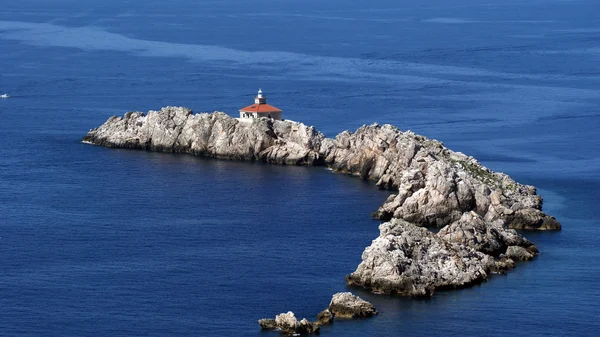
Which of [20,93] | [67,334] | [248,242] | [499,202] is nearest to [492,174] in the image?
[499,202]

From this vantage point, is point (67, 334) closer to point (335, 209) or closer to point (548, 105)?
point (335, 209)

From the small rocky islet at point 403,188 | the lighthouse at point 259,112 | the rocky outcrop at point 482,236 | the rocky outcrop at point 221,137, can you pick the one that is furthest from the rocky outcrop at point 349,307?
the lighthouse at point 259,112

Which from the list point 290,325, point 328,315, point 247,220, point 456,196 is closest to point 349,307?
point 328,315

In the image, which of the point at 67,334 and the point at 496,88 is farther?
the point at 496,88

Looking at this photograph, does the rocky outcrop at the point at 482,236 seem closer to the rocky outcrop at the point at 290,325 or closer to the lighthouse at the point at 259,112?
the rocky outcrop at the point at 290,325

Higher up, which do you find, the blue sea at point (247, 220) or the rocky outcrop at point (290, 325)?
the blue sea at point (247, 220)

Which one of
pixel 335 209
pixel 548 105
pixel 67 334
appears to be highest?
pixel 548 105

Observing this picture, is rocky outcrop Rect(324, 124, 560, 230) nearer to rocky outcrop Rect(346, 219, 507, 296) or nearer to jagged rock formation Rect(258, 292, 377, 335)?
rocky outcrop Rect(346, 219, 507, 296)
